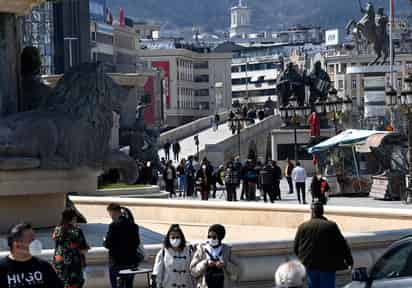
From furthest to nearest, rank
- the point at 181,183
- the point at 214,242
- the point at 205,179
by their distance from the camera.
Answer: the point at 181,183 < the point at 205,179 < the point at 214,242

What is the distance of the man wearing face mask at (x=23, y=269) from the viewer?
28.7 feet

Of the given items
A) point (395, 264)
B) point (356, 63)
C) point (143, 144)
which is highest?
point (356, 63)

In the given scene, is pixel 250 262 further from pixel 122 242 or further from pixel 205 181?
pixel 205 181

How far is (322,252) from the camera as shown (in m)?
13.2

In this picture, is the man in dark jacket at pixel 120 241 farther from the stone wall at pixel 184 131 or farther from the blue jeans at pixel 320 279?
the stone wall at pixel 184 131

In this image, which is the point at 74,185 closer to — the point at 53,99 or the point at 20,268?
the point at 53,99

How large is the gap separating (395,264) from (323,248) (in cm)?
Answer: 223

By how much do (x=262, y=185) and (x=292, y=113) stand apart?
1485 centimetres

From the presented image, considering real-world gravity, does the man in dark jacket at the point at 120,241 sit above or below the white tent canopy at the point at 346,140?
below

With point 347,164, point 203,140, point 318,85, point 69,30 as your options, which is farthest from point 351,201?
point 69,30

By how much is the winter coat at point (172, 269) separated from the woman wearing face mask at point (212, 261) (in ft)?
0.25

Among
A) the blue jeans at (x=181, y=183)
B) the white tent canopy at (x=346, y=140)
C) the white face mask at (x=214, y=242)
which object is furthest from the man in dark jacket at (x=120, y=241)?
the blue jeans at (x=181, y=183)

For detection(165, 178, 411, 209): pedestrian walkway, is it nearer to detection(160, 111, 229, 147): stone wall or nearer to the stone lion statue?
the stone lion statue

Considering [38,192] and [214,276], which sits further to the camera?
[38,192]
